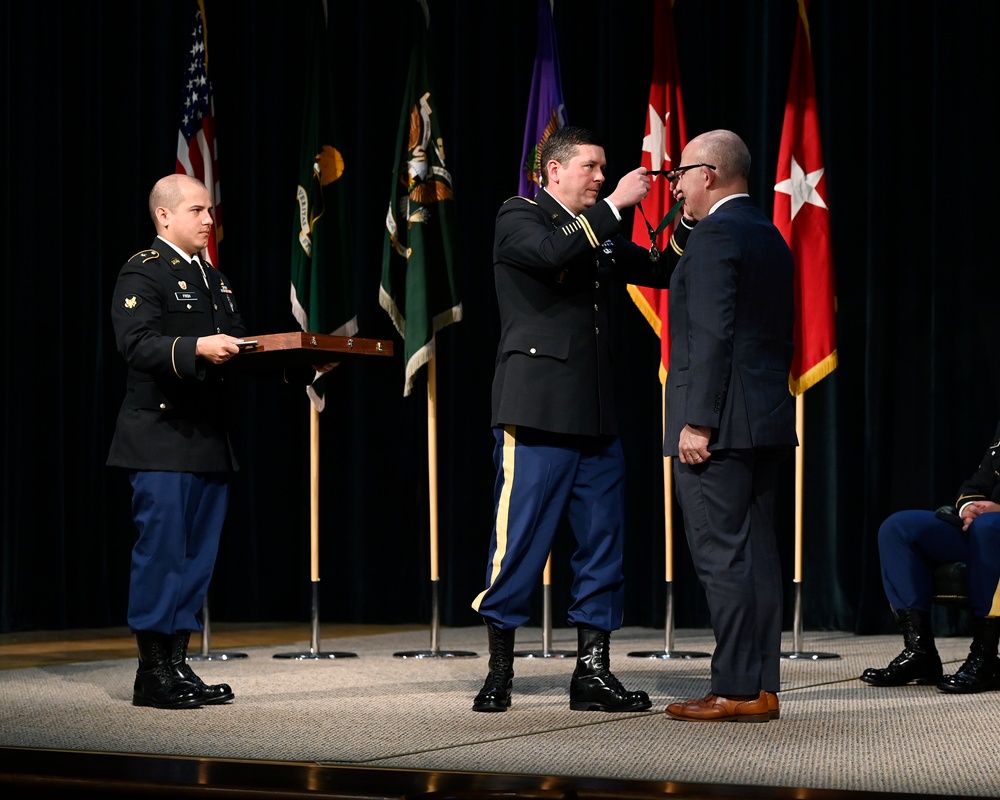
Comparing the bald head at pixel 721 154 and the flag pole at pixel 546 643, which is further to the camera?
the flag pole at pixel 546 643

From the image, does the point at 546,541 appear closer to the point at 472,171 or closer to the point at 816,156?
the point at 816,156

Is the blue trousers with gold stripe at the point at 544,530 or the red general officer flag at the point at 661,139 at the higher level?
the red general officer flag at the point at 661,139

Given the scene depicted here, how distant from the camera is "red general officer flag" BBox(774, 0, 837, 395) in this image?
498 cm

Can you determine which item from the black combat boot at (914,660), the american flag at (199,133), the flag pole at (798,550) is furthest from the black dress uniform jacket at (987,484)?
the american flag at (199,133)

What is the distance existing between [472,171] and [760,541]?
11.1 feet

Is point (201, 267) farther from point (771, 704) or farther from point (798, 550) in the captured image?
point (798, 550)

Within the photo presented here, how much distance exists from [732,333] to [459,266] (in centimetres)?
243

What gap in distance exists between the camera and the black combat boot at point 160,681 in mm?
3561

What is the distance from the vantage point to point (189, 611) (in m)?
3.63

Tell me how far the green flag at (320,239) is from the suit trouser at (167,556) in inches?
59.7

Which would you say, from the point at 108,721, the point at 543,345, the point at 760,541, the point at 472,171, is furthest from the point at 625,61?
the point at 108,721

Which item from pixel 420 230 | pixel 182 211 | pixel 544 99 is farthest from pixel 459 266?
pixel 182 211

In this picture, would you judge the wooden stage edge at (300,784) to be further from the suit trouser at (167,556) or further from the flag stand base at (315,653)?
the flag stand base at (315,653)

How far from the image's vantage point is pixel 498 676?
3.46m
